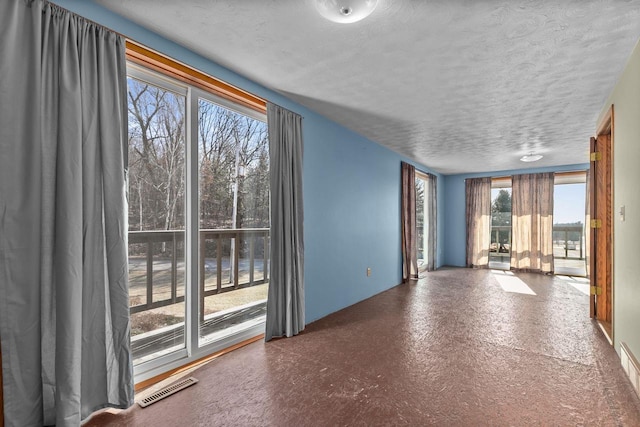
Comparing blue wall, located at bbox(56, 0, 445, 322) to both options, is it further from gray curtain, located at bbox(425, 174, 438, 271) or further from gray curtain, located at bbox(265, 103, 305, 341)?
gray curtain, located at bbox(425, 174, 438, 271)

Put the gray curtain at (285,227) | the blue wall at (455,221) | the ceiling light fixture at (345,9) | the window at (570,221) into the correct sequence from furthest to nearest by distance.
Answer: the blue wall at (455,221)
the window at (570,221)
the gray curtain at (285,227)
the ceiling light fixture at (345,9)

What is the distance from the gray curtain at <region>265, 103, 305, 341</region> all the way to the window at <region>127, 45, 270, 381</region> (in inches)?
9.7

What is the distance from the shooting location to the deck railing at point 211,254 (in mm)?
2322

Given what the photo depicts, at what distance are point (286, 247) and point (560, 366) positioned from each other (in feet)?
8.05

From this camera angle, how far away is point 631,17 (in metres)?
1.85

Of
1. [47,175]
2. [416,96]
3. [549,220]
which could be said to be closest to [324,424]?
[47,175]

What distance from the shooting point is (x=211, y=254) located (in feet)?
8.96

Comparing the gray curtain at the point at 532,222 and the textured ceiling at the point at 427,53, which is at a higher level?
the textured ceiling at the point at 427,53

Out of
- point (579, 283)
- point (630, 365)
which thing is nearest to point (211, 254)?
point (630, 365)

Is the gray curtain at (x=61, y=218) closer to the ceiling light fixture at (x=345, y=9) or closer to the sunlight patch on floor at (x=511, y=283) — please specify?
the ceiling light fixture at (x=345, y=9)

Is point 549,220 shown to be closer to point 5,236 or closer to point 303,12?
point 303,12

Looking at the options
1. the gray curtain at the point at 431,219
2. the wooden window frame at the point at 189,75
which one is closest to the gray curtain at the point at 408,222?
the gray curtain at the point at 431,219

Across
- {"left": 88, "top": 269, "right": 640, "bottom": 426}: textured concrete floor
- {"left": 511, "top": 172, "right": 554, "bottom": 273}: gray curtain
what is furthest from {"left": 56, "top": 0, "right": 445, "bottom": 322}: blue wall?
{"left": 511, "top": 172, "right": 554, "bottom": 273}: gray curtain

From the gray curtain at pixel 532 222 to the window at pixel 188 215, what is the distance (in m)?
6.26
